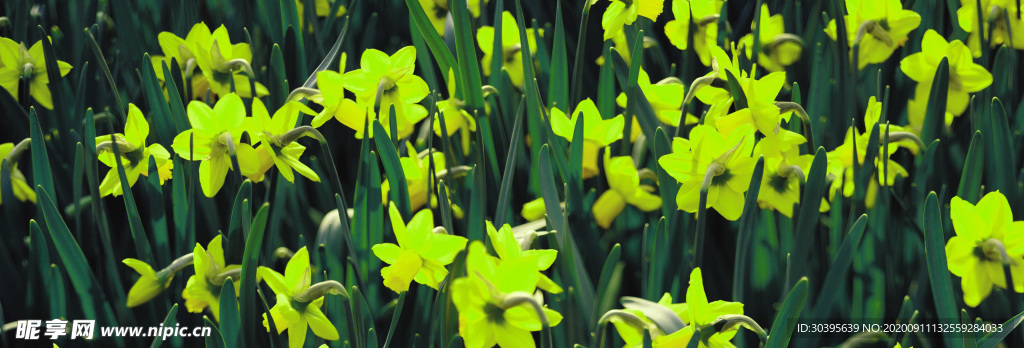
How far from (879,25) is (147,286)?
56.8 inches

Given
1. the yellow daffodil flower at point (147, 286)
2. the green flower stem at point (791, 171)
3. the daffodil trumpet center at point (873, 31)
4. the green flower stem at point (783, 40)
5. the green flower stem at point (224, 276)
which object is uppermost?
the daffodil trumpet center at point (873, 31)

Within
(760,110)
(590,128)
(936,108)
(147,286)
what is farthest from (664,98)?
(147,286)

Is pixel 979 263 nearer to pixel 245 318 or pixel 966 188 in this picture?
pixel 966 188

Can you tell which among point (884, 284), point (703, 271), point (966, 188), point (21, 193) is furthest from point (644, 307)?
point (21, 193)

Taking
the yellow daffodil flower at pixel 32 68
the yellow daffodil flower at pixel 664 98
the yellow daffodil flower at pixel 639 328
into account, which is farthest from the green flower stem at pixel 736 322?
the yellow daffodil flower at pixel 32 68

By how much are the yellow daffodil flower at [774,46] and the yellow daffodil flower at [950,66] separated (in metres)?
0.27

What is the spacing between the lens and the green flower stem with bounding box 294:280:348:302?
3.07 ft

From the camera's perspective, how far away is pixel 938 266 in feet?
3.29

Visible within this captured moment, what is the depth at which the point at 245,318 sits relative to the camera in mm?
1070

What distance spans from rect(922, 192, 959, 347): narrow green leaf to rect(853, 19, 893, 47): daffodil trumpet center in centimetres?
56

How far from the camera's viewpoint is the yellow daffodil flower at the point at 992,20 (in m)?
1.66

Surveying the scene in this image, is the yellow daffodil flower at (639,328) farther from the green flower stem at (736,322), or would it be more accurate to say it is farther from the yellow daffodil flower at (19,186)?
the yellow daffodil flower at (19,186)

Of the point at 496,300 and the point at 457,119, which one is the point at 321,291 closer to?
the point at 496,300

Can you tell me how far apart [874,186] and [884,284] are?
0.53ft
